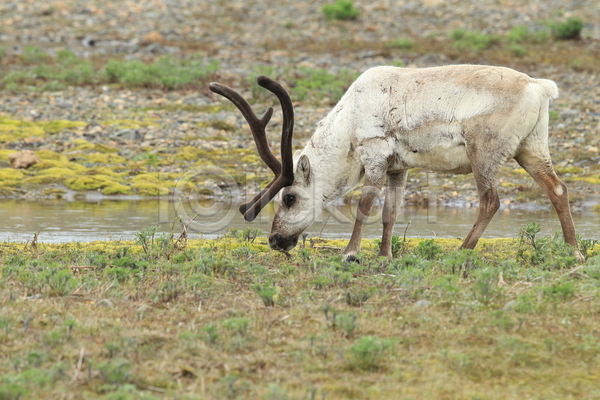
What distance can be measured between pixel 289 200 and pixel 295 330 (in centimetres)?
396

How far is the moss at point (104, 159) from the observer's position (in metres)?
18.7

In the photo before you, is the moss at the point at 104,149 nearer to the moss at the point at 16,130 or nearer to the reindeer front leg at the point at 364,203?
the moss at the point at 16,130

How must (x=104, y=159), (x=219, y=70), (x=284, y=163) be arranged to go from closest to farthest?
1. (x=284, y=163)
2. (x=104, y=159)
3. (x=219, y=70)

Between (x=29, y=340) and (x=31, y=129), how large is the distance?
16.3m

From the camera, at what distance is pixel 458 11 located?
3912cm

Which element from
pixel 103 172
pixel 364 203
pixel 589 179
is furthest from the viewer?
pixel 103 172

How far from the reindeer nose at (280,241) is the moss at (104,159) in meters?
10.4

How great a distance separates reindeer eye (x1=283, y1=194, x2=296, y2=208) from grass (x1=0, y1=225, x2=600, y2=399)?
1658 mm

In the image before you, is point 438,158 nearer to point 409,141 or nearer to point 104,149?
point 409,141

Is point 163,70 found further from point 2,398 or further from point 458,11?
point 2,398

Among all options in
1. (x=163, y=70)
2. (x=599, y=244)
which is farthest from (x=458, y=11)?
(x=599, y=244)

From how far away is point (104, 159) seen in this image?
1884 cm

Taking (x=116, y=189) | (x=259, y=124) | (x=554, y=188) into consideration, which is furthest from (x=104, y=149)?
(x=554, y=188)

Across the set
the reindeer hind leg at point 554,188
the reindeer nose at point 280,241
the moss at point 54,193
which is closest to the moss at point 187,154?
the moss at point 54,193
